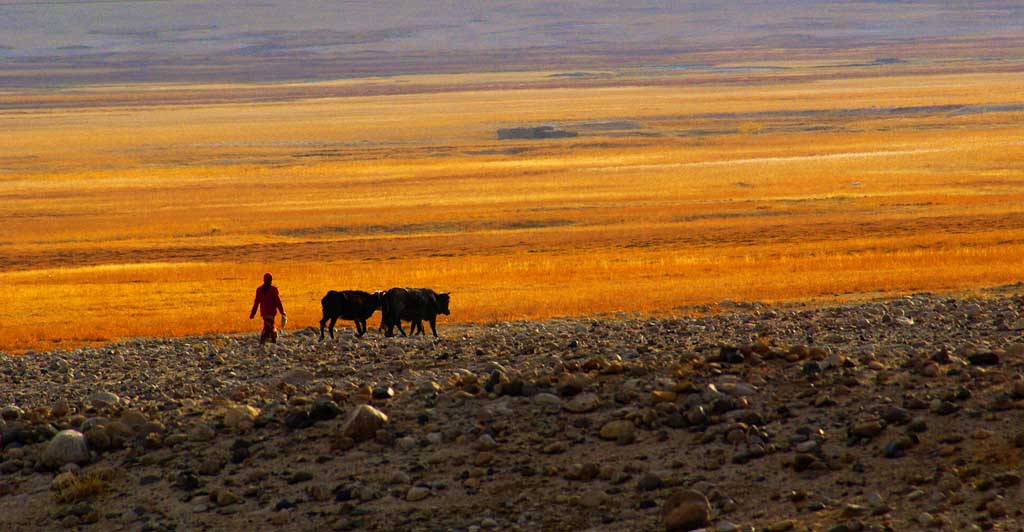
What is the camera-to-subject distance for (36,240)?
128ft

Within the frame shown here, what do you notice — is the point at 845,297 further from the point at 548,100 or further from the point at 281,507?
the point at 548,100

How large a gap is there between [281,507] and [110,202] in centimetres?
4267

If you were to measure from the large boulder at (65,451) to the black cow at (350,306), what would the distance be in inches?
237

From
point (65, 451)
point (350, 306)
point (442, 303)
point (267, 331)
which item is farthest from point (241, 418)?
point (442, 303)

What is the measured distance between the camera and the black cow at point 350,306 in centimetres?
1623

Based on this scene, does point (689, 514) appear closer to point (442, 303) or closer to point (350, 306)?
point (350, 306)

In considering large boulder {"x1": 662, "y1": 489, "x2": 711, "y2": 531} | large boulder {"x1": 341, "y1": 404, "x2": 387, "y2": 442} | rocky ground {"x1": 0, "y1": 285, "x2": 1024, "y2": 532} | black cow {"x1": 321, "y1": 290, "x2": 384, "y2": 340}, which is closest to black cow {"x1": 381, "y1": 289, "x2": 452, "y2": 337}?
black cow {"x1": 321, "y1": 290, "x2": 384, "y2": 340}

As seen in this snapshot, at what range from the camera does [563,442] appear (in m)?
9.59

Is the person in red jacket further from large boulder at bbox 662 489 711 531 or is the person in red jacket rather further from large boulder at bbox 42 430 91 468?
large boulder at bbox 662 489 711 531

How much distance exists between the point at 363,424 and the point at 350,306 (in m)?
6.41

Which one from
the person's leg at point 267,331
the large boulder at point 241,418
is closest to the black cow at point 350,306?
the person's leg at point 267,331

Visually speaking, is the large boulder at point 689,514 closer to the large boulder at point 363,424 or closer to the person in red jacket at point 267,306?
the large boulder at point 363,424

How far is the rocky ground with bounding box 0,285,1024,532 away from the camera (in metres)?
8.43

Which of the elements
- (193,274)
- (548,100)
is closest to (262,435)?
(193,274)
